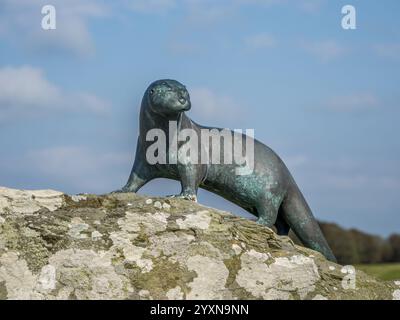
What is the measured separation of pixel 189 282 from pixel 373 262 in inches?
2274

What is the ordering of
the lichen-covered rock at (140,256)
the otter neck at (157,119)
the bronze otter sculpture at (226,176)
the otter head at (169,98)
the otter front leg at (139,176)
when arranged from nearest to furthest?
the lichen-covered rock at (140,256)
the otter head at (169,98)
the bronze otter sculpture at (226,176)
the otter neck at (157,119)
the otter front leg at (139,176)

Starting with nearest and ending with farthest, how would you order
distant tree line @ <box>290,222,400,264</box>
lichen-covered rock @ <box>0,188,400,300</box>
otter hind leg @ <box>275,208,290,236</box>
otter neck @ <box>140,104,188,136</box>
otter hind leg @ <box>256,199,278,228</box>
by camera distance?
1. lichen-covered rock @ <box>0,188,400,300</box>
2. otter neck @ <box>140,104,188,136</box>
3. otter hind leg @ <box>256,199,278,228</box>
4. otter hind leg @ <box>275,208,290,236</box>
5. distant tree line @ <box>290,222,400,264</box>

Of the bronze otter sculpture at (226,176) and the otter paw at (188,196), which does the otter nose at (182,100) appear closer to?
the bronze otter sculpture at (226,176)

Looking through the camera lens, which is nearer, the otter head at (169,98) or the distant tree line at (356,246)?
the otter head at (169,98)

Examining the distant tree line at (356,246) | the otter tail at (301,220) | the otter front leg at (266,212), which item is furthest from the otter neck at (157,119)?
the distant tree line at (356,246)

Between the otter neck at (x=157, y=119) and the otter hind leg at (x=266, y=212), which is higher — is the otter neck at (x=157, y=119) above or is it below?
above

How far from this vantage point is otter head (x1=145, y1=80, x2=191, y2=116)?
10.5 metres

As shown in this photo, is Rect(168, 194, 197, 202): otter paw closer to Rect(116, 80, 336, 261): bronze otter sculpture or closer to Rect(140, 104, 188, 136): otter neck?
Rect(116, 80, 336, 261): bronze otter sculpture

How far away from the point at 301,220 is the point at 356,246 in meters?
51.5

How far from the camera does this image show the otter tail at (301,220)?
1205 centimetres

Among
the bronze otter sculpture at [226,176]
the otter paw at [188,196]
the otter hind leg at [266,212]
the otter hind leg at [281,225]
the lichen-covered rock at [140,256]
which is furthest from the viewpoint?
the otter hind leg at [281,225]

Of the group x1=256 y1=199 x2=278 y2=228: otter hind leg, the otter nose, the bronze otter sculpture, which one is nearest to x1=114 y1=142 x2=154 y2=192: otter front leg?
the bronze otter sculpture

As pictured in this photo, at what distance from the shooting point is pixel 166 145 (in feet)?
35.6
